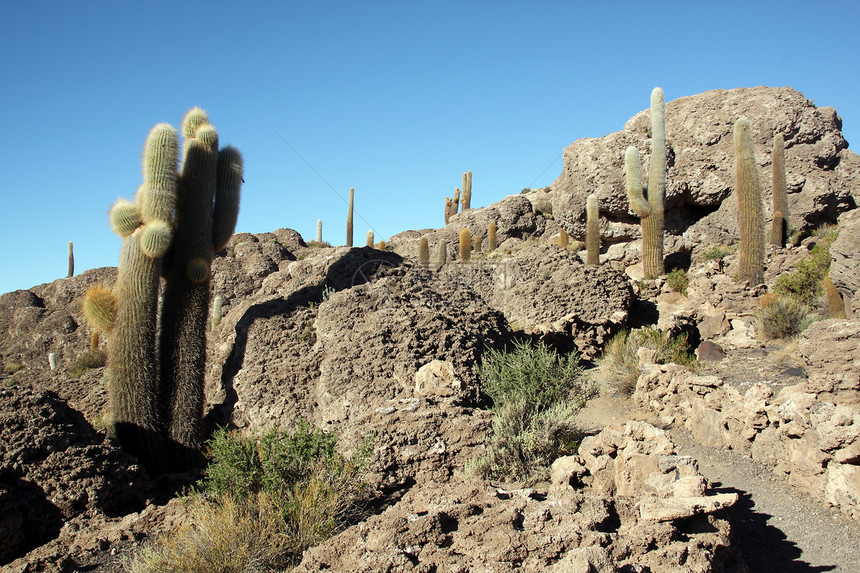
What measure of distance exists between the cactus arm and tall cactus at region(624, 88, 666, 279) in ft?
39.9

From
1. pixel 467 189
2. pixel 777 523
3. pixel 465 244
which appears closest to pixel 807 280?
pixel 777 523

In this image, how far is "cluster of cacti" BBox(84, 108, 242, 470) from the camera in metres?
8.10

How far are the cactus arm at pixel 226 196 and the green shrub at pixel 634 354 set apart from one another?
6493 mm

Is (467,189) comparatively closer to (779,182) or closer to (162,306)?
(779,182)

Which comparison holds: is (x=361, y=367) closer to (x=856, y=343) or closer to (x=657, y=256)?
(x=856, y=343)

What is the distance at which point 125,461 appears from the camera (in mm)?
6512

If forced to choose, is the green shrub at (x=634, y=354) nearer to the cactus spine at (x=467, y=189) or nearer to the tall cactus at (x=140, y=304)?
the tall cactus at (x=140, y=304)

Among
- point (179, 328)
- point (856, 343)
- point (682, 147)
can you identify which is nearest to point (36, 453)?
point (179, 328)

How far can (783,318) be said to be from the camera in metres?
10.8

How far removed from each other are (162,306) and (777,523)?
799 cm

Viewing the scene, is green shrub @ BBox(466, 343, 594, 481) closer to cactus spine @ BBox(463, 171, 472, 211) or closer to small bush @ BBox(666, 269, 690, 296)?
small bush @ BBox(666, 269, 690, 296)

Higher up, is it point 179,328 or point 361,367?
point 179,328

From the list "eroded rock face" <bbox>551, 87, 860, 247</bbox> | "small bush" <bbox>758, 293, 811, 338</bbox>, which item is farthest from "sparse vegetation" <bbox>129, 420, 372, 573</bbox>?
"eroded rock face" <bbox>551, 87, 860, 247</bbox>

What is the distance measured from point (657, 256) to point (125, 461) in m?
15.1
